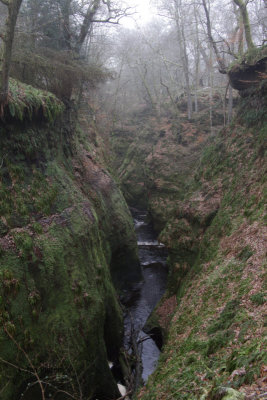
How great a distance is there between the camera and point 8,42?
9422 millimetres

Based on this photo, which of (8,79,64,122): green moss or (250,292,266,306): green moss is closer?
(250,292,266,306): green moss

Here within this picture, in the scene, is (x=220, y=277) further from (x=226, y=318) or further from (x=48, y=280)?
(x=48, y=280)

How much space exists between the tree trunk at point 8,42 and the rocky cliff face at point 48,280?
0.83 m

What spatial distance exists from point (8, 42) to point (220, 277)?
9794 millimetres

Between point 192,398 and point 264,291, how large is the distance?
2.79 meters

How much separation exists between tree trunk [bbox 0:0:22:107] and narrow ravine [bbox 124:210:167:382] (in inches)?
372

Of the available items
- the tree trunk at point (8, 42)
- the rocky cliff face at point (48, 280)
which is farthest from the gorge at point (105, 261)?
the tree trunk at point (8, 42)

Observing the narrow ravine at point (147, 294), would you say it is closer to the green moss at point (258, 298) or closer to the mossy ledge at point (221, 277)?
the mossy ledge at point (221, 277)

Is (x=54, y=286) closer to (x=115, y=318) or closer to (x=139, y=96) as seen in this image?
(x=115, y=318)

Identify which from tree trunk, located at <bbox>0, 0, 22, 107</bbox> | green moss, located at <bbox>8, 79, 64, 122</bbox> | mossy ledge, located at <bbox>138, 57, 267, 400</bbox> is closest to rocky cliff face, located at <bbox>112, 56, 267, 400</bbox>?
mossy ledge, located at <bbox>138, 57, 267, 400</bbox>

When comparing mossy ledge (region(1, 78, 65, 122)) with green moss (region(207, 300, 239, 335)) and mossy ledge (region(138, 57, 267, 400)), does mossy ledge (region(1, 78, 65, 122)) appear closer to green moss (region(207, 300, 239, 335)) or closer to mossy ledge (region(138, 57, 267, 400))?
mossy ledge (region(138, 57, 267, 400))

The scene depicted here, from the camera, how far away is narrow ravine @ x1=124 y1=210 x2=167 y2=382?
41.1 ft

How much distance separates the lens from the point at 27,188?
34.7 feet

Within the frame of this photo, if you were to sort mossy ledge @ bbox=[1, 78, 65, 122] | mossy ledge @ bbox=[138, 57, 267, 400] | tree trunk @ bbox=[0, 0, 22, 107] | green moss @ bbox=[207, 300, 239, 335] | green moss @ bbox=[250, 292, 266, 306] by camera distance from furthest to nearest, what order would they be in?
mossy ledge @ bbox=[1, 78, 65, 122] → tree trunk @ bbox=[0, 0, 22, 107] → green moss @ bbox=[207, 300, 239, 335] → green moss @ bbox=[250, 292, 266, 306] → mossy ledge @ bbox=[138, 57, 267, 400]
